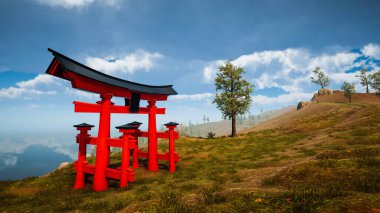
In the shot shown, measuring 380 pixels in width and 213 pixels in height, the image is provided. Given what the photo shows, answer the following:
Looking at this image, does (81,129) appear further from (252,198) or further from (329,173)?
(329,173)

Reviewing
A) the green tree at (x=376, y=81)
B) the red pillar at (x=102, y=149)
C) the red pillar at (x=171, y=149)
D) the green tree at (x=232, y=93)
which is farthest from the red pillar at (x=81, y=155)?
the green tree at (x=376, y=81)

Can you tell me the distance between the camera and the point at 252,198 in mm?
4453

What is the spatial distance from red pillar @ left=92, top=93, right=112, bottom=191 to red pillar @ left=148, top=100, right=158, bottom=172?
3.38 metres

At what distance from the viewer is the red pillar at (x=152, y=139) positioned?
13172 mm

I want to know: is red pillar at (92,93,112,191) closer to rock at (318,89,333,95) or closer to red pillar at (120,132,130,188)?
red pillar at (120,132,130,188)

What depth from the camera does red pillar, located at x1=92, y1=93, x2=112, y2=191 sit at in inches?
392

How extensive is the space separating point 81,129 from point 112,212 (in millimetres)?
6725

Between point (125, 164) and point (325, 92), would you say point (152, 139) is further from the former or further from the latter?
point (325, 92)

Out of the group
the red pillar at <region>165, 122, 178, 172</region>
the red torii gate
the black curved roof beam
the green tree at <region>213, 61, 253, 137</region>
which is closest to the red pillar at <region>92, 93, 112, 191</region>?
the red torii gate

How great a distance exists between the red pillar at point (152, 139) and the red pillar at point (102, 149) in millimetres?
3381

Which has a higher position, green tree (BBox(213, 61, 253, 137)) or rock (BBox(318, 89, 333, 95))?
rock (BBox(318, 89, 333, 95))

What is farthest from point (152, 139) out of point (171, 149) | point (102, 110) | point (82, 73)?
point (82, 73)

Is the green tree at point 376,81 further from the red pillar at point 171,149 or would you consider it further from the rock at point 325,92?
the red pillar at point 171,149

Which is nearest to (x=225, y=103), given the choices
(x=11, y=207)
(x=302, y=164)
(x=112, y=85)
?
(x=112, y=85)
